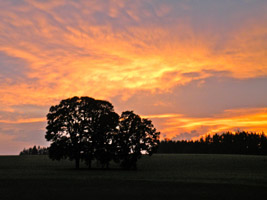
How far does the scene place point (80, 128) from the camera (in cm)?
6781

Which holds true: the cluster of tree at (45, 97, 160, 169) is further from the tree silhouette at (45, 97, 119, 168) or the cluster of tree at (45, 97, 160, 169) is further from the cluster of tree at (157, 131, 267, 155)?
the cluster of tree at (157, 131, 267, 155)

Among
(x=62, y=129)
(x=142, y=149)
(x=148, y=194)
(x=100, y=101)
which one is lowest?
(x=148, y=194)

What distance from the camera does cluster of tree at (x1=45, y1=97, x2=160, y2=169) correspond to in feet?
218

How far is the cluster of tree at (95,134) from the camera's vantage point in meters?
66.5

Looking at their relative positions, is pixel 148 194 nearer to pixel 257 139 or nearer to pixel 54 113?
pixel 54 113

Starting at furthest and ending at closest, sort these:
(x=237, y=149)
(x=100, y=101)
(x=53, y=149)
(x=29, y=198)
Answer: (x=237, y=149)
(x=100, y=101)
(x=53, y=149)
(x=29, y=198)

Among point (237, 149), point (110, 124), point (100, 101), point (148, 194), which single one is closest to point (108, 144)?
point (110, 124)

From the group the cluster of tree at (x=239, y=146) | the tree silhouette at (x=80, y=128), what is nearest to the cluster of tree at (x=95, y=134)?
the tree silhouette at (x=80, y=128)

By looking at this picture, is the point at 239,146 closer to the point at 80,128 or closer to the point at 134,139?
the point at 134,139

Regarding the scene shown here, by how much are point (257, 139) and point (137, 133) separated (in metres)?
136

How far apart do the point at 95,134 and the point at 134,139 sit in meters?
8.97

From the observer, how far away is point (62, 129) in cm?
6756

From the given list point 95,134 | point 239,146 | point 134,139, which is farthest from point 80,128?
point 239,146

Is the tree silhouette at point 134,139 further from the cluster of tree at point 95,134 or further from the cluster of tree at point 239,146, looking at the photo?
the cluster of tree at point 239,146
